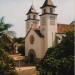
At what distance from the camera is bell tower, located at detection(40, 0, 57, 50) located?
32750mm

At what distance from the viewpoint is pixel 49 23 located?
108 ft

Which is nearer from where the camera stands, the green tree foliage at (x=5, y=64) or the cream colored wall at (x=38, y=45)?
the green tree foliage at (x=5, y=64)

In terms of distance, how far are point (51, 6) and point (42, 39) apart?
15.6 ft

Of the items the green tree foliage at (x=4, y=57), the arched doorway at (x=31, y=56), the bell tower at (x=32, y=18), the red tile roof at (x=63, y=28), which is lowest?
the arched doorway at (x=31, y=56)

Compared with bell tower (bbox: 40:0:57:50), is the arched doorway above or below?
below

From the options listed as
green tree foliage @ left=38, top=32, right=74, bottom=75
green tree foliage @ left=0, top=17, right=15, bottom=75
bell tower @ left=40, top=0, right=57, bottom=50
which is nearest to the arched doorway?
bell tower @ left=40, top=0, right=57, bottom=50

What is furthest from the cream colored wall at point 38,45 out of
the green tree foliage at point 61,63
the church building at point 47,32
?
the green tree foliage at point 61,63

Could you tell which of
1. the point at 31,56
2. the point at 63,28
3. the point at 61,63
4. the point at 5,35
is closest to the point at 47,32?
the point at 63,28

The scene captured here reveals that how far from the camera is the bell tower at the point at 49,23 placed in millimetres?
32750

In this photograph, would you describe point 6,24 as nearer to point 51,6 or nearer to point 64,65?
point 64,65

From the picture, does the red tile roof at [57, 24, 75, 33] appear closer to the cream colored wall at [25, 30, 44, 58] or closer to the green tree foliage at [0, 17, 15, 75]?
the cream colored wall at [25, 30, 44, 58]

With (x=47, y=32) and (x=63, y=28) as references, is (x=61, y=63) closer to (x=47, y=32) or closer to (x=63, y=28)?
(x=47, y=32)

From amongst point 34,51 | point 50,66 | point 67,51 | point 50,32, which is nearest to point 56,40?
point 50,32

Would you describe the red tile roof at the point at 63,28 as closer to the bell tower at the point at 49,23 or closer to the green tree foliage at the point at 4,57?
the bell tower at the point at 49,23
